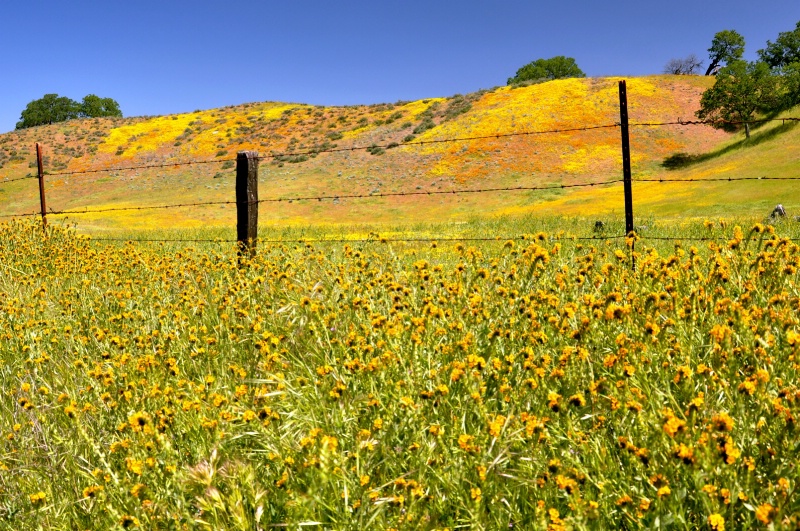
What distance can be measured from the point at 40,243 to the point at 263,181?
31319 millimetres

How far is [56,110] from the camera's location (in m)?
96.5

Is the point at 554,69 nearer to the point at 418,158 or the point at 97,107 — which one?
the point at 418,158

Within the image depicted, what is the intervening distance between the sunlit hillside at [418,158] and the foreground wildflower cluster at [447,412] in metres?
18.7

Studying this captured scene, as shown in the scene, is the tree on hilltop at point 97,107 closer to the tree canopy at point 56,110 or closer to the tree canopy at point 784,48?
the tree canopy at point 56,110

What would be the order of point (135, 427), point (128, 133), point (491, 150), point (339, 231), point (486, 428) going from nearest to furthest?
point (486, 428) → point (135, 427) → point (339, 231) → point (491, 150) → point (128, 133)

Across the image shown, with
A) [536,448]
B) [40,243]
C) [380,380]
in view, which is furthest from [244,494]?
[40,243]

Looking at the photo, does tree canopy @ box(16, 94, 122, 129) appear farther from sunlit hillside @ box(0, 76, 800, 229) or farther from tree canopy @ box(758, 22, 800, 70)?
tree canopy @ box(758, 22, 800, 70)

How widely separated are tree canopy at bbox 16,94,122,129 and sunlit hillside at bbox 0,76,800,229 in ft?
126

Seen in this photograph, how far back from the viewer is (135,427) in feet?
7.34

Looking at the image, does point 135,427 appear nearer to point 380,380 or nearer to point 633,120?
point 380,380

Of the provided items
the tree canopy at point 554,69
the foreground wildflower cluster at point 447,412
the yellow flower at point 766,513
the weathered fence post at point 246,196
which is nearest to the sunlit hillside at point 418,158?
the weathered fence post at point 246,196

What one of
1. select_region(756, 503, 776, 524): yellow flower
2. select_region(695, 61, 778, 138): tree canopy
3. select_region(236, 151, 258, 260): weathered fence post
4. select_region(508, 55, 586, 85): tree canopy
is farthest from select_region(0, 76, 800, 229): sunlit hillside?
select_region(508, 55, 586, 85): tree canopy

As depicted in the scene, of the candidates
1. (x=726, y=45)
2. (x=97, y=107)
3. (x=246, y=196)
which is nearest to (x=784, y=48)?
(x=726, y=45)

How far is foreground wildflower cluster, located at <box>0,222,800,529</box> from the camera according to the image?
1.80 meters
